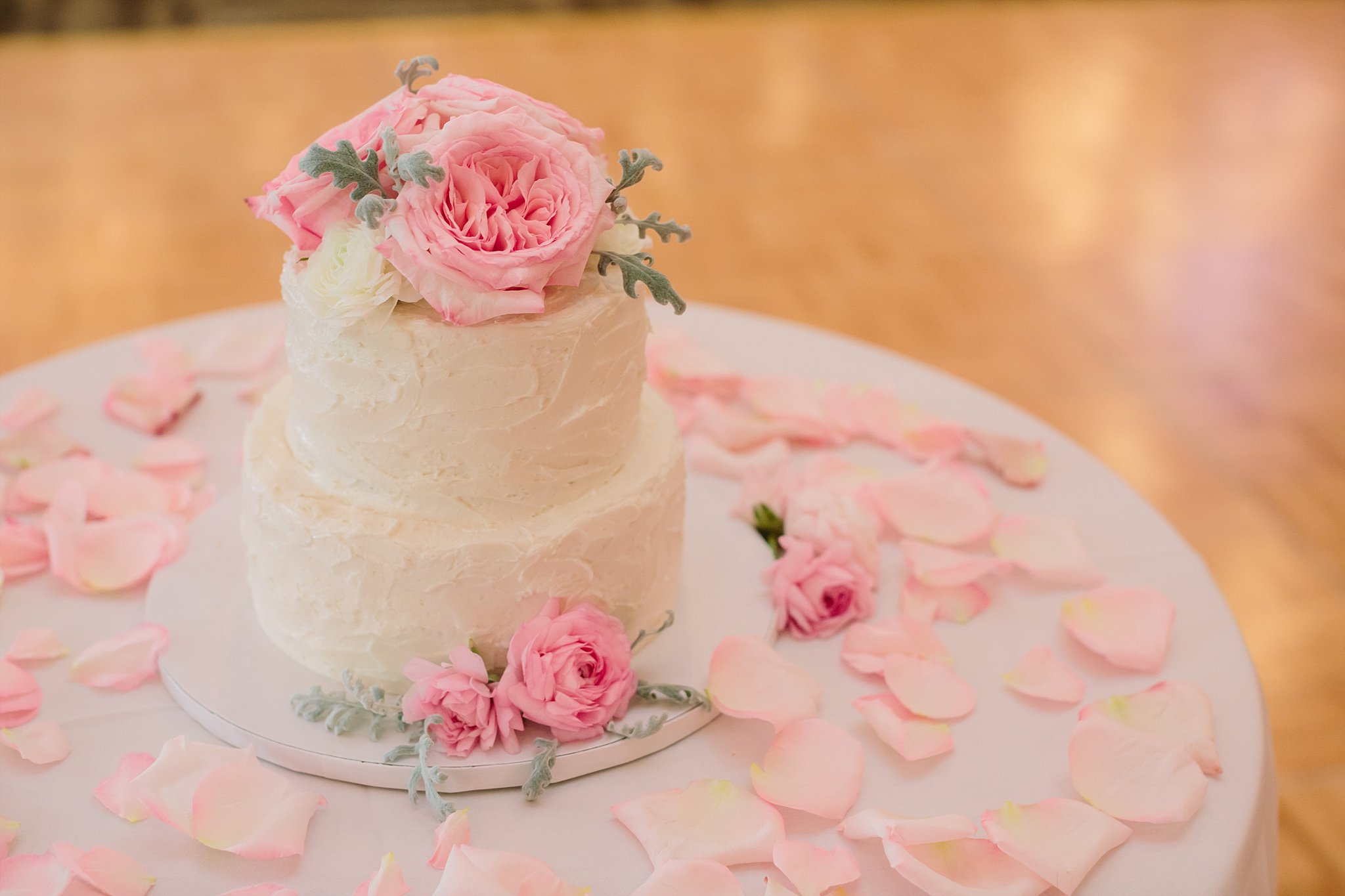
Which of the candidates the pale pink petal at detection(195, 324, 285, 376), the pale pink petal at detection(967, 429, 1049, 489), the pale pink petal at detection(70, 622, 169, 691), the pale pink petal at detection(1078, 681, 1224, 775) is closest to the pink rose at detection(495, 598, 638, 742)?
the pale pink petal at detection(70, 622, 169, 691)

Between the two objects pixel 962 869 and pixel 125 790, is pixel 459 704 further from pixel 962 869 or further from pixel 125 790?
pixel 962 869

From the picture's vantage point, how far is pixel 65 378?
1.99 m

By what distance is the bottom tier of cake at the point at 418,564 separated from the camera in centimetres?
131

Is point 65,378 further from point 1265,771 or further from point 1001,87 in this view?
point 1001,87

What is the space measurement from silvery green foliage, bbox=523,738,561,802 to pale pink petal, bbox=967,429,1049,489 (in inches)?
34.5

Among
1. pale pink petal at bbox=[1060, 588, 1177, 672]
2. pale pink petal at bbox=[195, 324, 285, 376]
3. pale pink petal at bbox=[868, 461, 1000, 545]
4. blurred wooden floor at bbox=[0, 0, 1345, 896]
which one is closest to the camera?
pale pink petal at bbox=[1060, 588, 1177, 672]

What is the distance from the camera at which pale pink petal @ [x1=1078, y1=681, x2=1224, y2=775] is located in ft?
4.57

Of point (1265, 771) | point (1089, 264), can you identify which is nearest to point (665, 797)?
point (1265, 771)

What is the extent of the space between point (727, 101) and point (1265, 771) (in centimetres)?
370

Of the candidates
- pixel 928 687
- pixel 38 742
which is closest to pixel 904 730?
pixel 928 687

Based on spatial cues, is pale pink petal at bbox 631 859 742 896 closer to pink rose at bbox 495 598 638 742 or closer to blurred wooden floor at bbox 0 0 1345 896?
pink rose at bbox 495 598 638 742

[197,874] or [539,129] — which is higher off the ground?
[539,129]

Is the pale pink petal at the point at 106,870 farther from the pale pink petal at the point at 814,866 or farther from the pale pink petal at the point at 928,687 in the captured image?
the pale pink petal at the point at 928,687

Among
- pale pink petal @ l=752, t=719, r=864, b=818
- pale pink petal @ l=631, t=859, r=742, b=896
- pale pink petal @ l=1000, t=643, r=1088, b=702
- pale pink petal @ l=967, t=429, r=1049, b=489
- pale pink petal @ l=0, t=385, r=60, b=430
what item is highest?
pale pink petal @ l=967, t=429, r=1049, b=489
